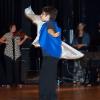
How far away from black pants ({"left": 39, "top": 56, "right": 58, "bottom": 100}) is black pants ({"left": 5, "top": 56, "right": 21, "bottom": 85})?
5.30 m

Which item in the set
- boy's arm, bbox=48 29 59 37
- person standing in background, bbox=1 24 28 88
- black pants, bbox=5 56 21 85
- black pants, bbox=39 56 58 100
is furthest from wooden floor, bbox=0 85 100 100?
boy's arm, bbox=48 29 59 37

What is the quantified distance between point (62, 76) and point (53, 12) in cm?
621

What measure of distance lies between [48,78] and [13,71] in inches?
217

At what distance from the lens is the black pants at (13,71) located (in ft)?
46.8

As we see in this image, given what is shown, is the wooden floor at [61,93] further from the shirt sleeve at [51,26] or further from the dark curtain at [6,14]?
the shirt sleeve at [51,26]

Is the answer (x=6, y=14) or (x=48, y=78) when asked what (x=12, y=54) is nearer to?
(x=6, y=14)

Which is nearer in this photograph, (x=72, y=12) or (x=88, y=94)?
(x=88, y=94)

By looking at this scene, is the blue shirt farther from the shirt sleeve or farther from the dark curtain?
the dark curtain

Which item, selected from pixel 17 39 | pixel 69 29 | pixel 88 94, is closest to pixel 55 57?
pixel 88 94

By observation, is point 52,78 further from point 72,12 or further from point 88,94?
point 72,12

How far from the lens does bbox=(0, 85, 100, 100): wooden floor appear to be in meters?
11.8

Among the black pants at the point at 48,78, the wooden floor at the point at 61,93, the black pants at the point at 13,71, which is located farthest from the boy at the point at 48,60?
the black pants at the point at 13,71

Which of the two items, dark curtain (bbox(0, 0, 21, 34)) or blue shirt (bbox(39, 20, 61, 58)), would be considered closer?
blue shirt (bbox(39, 20, 61, 58))

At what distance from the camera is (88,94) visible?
12.4 meters
